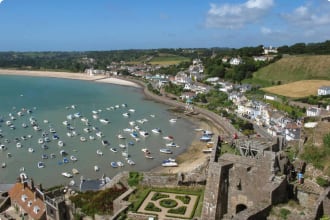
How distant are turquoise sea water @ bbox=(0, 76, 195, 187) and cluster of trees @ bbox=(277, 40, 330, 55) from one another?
129 feet

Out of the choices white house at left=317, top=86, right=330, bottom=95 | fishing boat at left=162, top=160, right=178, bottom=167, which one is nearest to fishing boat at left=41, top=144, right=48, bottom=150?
fishing boat at left=162, top=160, right=178, bottom=167

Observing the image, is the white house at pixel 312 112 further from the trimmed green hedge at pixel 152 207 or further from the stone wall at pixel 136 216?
the stone wall at pixel 136 216

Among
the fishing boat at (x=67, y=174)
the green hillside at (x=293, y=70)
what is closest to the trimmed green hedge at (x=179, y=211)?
the fishing boat at (x=67, y=174)

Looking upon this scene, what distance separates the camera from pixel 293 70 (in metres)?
74.6

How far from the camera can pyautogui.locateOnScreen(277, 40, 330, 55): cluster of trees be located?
272 feet

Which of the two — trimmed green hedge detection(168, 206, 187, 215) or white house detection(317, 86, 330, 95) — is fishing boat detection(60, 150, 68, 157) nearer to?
trimmed green hedge detection(168, 206, 187, 215)

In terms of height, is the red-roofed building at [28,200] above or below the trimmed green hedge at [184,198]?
below

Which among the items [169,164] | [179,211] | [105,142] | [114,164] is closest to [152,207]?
[179,211]

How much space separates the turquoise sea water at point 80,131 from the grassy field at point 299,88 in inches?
726

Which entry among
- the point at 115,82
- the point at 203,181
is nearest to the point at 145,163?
the point at 203,181

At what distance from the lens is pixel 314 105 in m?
49.0

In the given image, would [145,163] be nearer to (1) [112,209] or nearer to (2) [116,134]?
(2) [116,134]

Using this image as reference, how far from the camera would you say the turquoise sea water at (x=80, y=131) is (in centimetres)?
3186

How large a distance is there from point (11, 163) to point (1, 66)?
5297 inches
